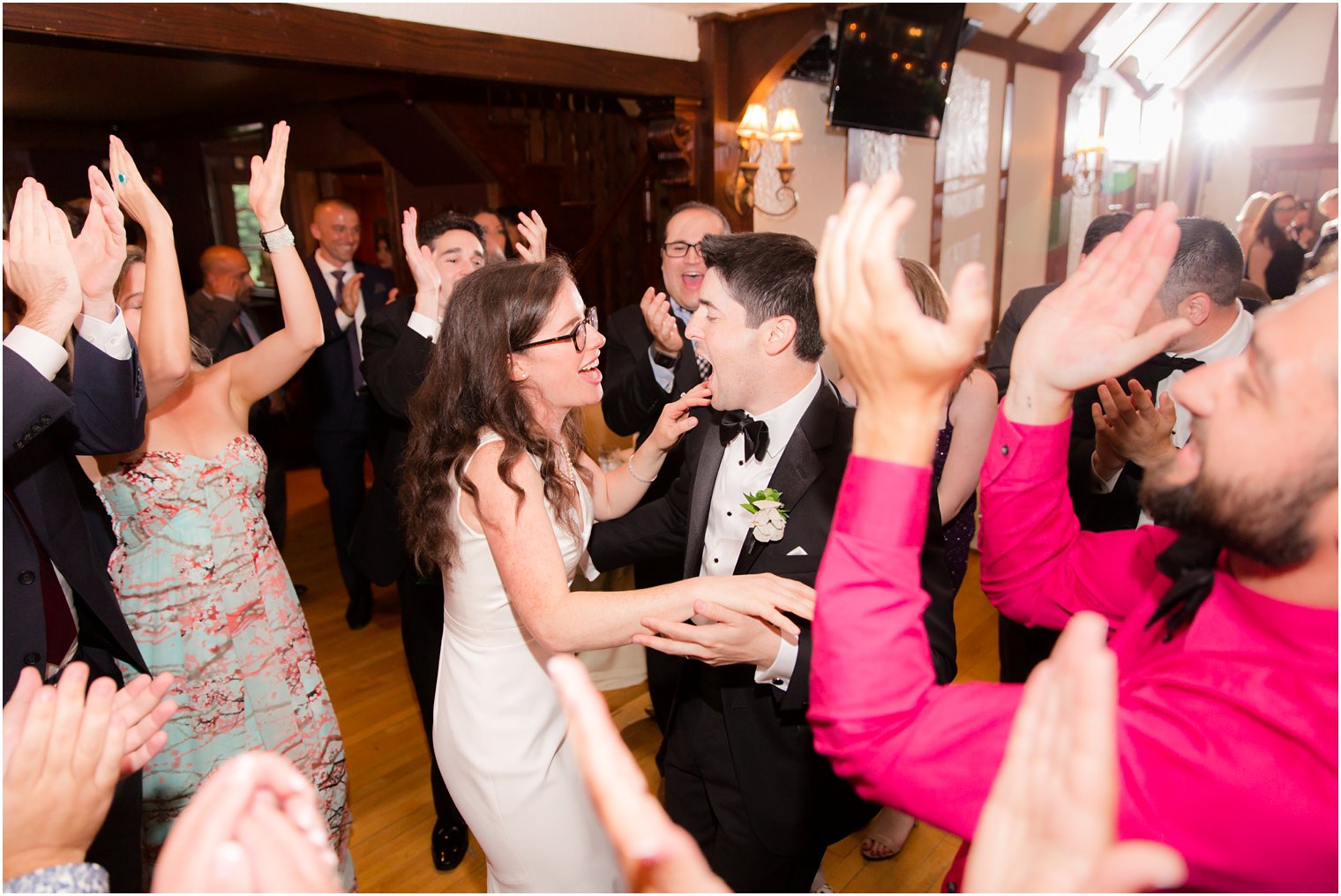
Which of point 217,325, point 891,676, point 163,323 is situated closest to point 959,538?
point 891,676

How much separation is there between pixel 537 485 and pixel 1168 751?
1119 mm

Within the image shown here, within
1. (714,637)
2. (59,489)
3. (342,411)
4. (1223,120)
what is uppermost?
(1223,120)

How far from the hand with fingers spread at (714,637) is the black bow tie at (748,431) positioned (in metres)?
0.48

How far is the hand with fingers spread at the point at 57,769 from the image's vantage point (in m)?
0.87

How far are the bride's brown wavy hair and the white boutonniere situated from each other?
41cm

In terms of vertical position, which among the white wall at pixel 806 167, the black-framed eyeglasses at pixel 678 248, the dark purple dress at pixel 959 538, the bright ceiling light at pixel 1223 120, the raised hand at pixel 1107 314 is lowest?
the dark purple dress at pixel 959 538

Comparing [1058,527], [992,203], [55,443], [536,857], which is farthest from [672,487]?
[992,203]

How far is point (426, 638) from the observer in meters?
2.64

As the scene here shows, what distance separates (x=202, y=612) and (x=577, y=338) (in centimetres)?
113

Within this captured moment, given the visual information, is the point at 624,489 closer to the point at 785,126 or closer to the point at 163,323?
the point at 163,323

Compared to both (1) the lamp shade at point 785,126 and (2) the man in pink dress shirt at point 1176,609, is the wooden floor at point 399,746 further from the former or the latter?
(1) the lamp shade at point 785,126

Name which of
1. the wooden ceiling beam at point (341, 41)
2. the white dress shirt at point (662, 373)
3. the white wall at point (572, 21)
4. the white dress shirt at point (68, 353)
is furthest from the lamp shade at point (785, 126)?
the white dress shirt at point (68, 353)

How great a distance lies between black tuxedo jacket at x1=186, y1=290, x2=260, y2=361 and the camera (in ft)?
12.4

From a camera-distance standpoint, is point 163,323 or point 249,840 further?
point 163,323
